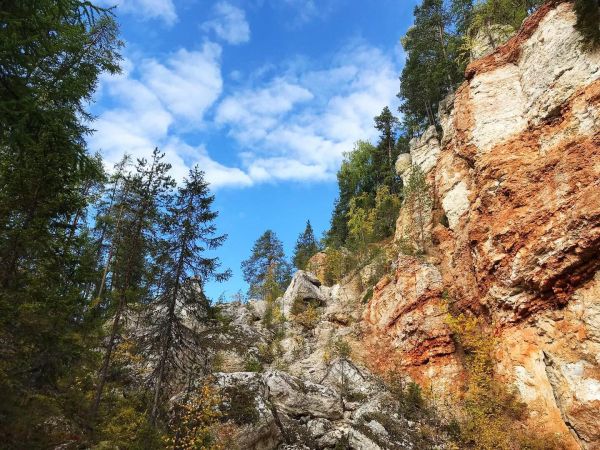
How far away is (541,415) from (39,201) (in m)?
18.9

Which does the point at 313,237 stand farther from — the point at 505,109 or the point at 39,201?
the point at 39,201

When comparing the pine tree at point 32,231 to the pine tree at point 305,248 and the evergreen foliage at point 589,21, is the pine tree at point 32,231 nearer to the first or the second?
the evergreen foliage at point 589,21

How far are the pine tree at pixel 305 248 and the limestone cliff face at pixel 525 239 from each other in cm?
2499

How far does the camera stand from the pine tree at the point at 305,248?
51769 mm

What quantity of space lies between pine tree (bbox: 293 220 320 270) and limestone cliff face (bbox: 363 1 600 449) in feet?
82.0

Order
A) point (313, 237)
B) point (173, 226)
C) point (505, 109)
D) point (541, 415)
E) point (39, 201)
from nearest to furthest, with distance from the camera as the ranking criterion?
1. point (39, 201)
2. point (541, 415)
3. point (173, 226)
4. point (505, 109)
5. point (313, 237)

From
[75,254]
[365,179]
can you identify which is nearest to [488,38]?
[365,179]

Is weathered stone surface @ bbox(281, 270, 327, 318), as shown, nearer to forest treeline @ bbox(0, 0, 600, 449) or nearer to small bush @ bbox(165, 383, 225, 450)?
forest treeline @ bbox(0, 0, 600, 449)

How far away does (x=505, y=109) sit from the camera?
2291 centimetres

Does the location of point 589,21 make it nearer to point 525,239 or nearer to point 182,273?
point 525,239

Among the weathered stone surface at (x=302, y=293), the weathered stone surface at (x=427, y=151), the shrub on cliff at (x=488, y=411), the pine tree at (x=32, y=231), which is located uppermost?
the weathered stone surface at (x=427, y=151)

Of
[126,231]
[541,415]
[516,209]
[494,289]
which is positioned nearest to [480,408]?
[541,415]

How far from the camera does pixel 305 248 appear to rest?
5750 cm

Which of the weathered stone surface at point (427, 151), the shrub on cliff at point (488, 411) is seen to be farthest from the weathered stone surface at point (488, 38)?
the shrub on cliff at point (488, 411)
